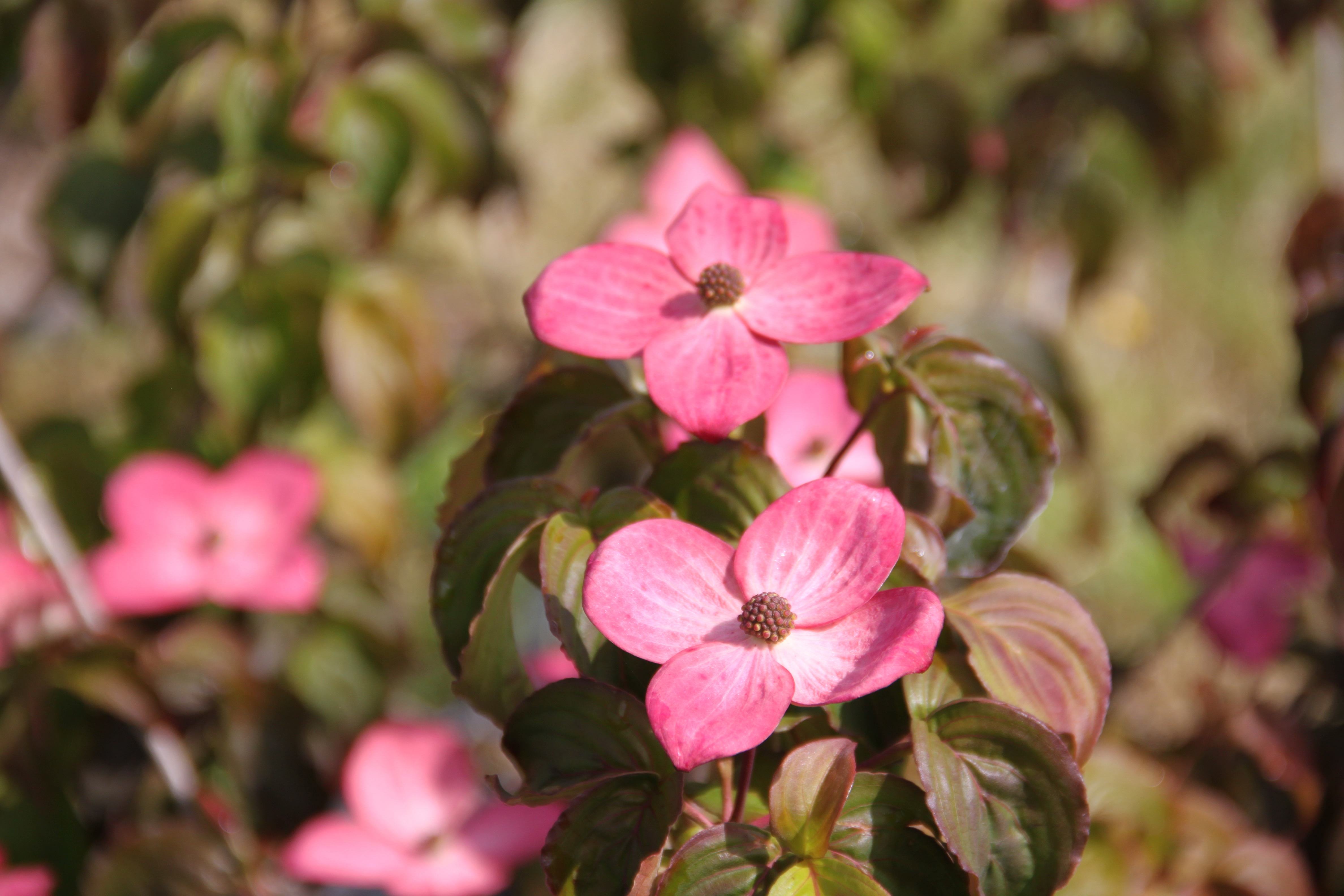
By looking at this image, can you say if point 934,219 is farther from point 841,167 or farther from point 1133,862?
point 841,167

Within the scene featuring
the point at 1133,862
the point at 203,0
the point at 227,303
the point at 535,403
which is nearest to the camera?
the point at 535,403

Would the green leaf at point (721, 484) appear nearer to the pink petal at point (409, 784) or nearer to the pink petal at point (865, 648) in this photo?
the pink petal at point (865, 648)

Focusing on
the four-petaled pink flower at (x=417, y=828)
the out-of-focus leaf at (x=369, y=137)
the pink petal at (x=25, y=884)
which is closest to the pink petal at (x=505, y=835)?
the four-petaled pink flower at (x=417, y=828)

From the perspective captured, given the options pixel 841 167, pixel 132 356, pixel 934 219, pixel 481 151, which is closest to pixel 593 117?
pixel 841 167

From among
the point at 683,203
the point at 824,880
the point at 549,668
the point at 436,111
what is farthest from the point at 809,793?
the point at 436,111

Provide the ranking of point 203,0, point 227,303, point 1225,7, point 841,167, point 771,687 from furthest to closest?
point 841,167, point 203,0, point 1225,7, point 227,303, point 771,687

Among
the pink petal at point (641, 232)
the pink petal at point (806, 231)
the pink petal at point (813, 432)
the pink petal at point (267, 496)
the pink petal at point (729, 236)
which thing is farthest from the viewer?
the pink petal at point (267, 496)
